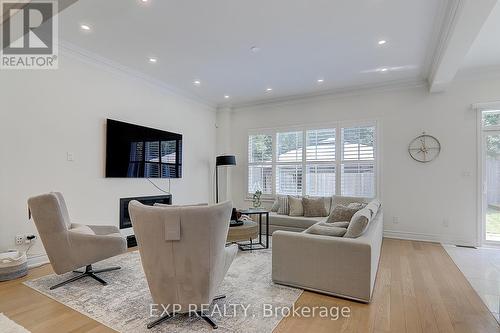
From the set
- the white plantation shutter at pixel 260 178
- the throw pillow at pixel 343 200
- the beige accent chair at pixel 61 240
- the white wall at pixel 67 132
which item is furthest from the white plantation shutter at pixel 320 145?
the beige accent chair at pixel 61 240

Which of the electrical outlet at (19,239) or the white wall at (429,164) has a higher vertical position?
the white wall at (429,164)

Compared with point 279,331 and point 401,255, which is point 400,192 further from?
point 279,331

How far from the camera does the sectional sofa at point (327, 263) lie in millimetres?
2477

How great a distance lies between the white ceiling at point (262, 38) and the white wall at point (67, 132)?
1.44 feet

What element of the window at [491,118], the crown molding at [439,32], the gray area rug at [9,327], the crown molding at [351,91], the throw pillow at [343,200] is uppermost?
the crown molding at [439,32]

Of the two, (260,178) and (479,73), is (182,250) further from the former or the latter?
(479,73)

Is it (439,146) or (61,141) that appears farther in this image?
(439,146)

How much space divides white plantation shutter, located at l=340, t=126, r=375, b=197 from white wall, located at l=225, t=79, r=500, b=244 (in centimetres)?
20

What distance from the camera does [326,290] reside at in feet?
8.63

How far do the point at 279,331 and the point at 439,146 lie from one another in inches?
175

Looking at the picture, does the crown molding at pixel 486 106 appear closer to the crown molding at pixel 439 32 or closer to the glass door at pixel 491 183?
the glass door at pixel 491 183

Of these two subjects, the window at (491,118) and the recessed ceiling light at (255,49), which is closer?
the recessed ceiling light at (255,49)

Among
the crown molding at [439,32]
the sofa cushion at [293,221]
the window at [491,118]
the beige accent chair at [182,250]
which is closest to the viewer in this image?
the beige accent chair at [182,250]

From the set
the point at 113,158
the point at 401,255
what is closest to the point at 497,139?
the point at 401,255
